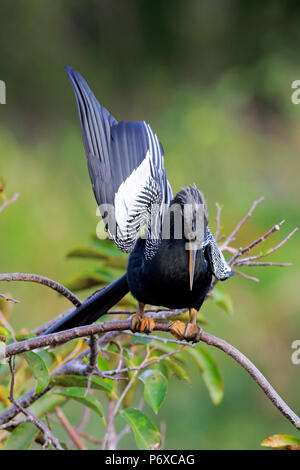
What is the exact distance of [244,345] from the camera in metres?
2.89

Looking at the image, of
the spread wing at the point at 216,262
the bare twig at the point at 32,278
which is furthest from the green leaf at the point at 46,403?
the spread wing at the point at 216,262

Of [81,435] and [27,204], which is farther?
[27,204]

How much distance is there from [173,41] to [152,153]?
340 cm

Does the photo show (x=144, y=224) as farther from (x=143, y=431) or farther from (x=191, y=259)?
(x=143, y=431)

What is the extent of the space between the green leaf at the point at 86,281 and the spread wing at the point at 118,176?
0.21 metres

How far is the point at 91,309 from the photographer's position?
1.06 m

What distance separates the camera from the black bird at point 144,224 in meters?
0.97

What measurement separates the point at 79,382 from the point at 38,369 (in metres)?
0.13

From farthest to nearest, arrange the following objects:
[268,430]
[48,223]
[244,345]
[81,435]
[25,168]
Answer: [25,168] → [48,223] → [244,345] → [268,430] → [81,435]

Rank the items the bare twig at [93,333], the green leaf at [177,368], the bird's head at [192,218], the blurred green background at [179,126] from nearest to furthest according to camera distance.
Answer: the bare twig at [93,333]
the bird's head at [192,218]
the green leaf at [177,368]
the blurred green background at [179,126]

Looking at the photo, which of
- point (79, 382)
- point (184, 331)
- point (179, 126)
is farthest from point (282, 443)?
point (179, 126)

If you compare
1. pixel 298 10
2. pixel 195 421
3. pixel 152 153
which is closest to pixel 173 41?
pixel 298 10

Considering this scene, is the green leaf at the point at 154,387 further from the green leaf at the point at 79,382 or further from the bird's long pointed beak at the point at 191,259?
the bird's long pointed beak at the point at 191,259

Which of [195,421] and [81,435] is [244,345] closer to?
[195,421]
